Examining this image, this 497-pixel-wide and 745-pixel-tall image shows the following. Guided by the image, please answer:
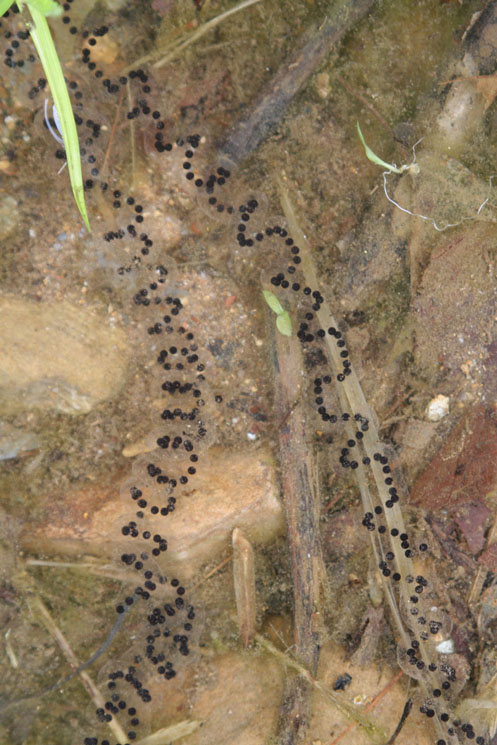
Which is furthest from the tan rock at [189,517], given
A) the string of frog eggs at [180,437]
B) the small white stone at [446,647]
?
the small white stone at [446,647]

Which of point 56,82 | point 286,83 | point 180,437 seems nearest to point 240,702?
point 180,437

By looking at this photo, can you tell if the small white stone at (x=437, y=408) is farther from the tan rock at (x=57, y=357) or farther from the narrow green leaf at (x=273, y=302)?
the tan rock at (x=57, y=357)

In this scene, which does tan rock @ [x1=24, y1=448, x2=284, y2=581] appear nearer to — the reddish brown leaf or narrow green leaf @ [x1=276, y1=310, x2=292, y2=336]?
narrow green leaf @ [x1=276, y1=310, x2=292, y2=336]

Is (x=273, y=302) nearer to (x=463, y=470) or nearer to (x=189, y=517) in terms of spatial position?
(x=189, y=517)

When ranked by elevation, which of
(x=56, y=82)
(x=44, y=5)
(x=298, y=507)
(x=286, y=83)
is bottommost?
(x=298, y=507)

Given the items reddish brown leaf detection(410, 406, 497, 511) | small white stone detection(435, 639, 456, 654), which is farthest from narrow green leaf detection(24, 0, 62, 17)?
small white stone detection(435, 639, 456, 654)

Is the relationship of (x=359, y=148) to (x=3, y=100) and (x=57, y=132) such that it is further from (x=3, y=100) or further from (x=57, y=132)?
(x=3, y=100)
